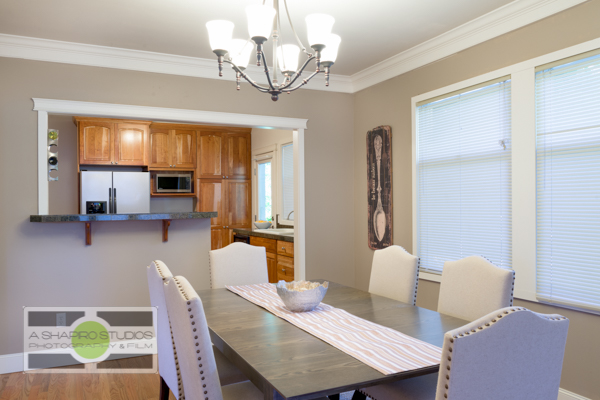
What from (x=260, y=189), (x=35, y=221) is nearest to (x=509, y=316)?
(x=35, y=221)

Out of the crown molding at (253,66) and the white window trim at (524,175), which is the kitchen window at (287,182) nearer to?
the crown molding at (253,66)

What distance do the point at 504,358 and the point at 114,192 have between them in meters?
5.60

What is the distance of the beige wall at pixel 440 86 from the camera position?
2.59m

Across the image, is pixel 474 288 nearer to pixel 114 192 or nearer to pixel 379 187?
pixel 379 187

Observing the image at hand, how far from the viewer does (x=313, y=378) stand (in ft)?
4.47

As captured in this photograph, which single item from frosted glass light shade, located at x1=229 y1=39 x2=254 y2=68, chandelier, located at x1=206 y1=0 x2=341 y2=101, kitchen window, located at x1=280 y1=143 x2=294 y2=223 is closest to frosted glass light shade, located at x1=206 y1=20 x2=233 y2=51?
chandelier, located at x1=206 y1=0 x2=341 y2=101

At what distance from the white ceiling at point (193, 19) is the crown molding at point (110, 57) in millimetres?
86

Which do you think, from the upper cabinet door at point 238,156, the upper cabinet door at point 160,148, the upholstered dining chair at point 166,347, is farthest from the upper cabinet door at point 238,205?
the upholstered dining chair at point 166,347

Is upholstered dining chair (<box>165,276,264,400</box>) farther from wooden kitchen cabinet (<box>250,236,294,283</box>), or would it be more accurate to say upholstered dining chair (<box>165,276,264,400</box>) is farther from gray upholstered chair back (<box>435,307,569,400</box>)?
wooden kitchen cabinet (<box>250,236,294,283</box>)

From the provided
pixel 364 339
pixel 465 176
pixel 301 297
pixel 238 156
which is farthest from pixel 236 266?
pixel 238 156

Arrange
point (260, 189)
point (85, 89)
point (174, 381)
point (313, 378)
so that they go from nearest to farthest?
point (313, 378), point (174, 381), point (85, 89), point (260, 189)

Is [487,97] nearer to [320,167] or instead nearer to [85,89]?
[320,167]

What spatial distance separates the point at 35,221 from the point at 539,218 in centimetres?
359

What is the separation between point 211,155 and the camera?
6.59 meters
